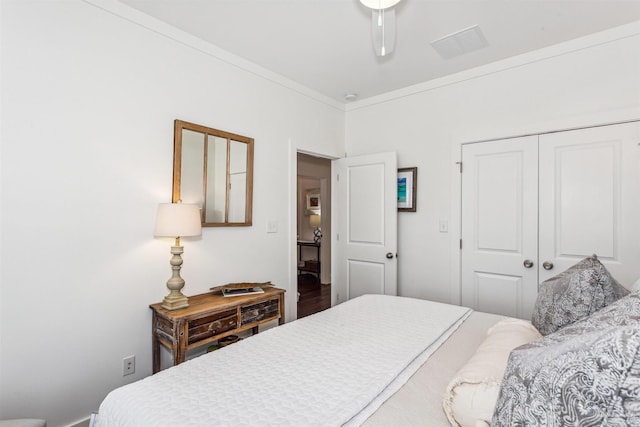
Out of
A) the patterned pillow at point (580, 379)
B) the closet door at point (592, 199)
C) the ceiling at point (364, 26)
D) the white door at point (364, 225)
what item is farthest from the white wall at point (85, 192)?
the closet door at point (592, 199)

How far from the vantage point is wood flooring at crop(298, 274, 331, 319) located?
4.23 metres

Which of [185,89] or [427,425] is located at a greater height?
[185,89]

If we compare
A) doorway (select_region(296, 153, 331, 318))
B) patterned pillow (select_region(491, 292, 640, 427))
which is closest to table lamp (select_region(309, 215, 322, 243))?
doorway (select_region(296, 153, 331, 318))

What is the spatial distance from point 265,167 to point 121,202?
4.12 feet

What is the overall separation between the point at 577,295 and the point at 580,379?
90 cm

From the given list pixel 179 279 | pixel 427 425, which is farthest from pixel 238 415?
pixel 179 279

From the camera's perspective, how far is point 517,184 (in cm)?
270

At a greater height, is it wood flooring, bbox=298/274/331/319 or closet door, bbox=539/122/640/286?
closet door, bbox=539/122/640/286

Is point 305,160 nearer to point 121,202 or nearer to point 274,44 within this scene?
point 274,44

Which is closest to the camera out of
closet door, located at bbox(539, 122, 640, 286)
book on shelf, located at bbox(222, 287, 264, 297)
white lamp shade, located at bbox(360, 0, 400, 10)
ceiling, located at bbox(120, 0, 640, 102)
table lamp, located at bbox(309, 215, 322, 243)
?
white lamp shade, located at bbox(360, 0, 400, 10)

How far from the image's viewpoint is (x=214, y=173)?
98.9 inches

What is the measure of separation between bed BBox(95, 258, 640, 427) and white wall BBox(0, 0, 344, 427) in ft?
3.20

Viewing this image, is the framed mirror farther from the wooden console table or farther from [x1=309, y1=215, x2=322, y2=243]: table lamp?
[x1=309, y1=215, x2=322, y2=243]: table lamp

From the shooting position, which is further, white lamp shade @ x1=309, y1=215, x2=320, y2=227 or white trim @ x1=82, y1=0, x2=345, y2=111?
Result: white lamp shade @ x1=309, y1=215, x2=320, y2=227
